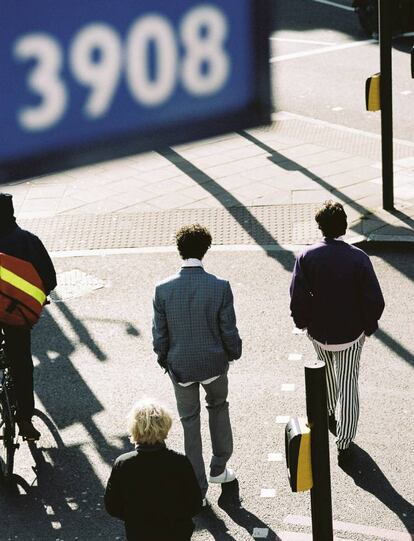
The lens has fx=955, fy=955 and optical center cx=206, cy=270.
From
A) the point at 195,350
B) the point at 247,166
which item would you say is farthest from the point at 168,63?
the point at 247,166

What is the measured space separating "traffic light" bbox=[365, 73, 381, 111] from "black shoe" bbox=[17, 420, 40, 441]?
18.7ft

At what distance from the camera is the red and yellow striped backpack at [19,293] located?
583 centimetres

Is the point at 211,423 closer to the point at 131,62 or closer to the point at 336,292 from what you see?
the point at 336,292

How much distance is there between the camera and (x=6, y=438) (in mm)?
6168

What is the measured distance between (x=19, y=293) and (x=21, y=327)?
0.42 meters

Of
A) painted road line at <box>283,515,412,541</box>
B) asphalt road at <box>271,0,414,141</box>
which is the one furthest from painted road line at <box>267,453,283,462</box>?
asphalt road at <box>271,0,414,141</box>

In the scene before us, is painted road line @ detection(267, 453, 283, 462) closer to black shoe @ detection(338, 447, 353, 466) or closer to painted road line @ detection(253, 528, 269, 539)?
black shoe @ detection(338, 447, 353, 466)

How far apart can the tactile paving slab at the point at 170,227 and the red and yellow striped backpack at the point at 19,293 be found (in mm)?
4722

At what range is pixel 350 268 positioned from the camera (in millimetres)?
5855

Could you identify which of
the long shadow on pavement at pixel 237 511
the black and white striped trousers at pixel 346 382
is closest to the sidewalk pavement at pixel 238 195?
the black and white striped trousers at pixel 346 382

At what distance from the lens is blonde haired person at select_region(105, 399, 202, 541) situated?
423 cm

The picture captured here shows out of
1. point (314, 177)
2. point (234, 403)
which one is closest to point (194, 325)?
point (234, 403)

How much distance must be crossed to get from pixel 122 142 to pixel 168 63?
149 millimetres

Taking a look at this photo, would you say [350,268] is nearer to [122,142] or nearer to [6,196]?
[6,196]
